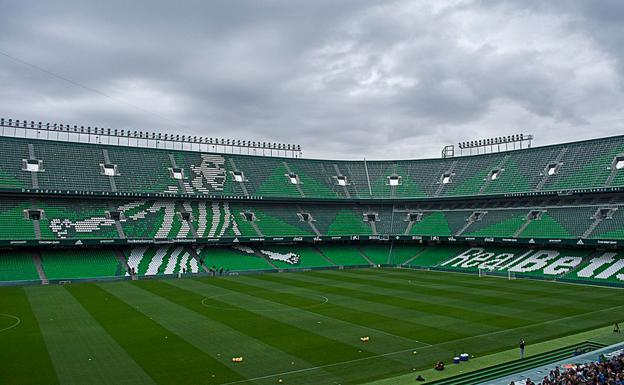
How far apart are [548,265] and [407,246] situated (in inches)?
890

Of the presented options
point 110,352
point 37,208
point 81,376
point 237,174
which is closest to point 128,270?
point 37,208

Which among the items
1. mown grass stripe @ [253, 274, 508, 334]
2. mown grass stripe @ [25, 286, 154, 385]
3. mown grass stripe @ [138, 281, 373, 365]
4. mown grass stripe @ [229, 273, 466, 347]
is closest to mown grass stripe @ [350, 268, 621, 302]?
mown grass stripe @ [253, 274, 508, 334]

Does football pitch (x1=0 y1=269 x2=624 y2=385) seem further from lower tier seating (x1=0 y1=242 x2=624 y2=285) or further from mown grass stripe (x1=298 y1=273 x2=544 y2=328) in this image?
lower tier seating (x1=0 y1=242 x2=624 y2=285)

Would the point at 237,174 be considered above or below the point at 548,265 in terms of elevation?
above

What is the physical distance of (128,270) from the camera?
2266 inches

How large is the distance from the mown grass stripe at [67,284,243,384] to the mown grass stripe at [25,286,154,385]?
0.59 metres

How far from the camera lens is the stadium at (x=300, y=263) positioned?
25297 millimetres

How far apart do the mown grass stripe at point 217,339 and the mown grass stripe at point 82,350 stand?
3881 mm

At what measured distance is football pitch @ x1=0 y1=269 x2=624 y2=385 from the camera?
915 inches

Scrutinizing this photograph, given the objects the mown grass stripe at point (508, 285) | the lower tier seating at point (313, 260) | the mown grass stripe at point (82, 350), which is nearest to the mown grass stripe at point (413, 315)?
the mown grass stripe at point (508, 285)

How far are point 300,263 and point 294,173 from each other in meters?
18.8

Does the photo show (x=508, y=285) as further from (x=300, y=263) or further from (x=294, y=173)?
(x=294, y=173)

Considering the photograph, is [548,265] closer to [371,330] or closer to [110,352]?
[371,330]

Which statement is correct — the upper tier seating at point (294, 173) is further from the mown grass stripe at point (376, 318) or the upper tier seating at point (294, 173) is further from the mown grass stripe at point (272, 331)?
the mown grass stripe at point (272, 331)
